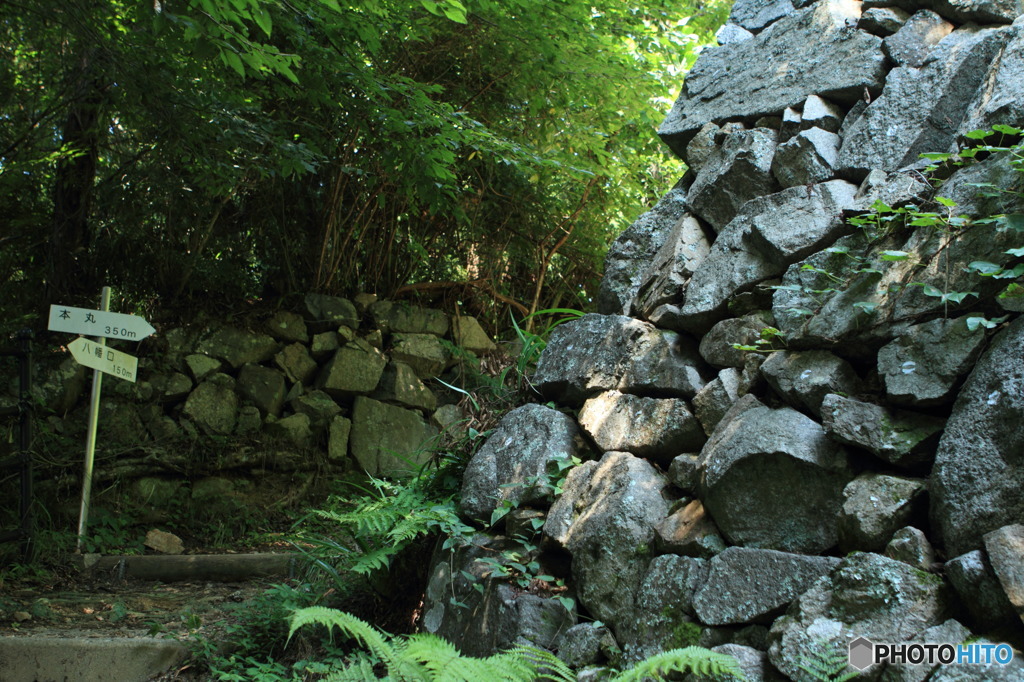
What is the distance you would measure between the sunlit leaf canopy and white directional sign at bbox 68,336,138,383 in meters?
1.13

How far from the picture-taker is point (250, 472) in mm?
5332

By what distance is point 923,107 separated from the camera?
247cm

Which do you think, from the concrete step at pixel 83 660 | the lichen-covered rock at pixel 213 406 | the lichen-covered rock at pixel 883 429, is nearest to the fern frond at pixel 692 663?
the lichen-covered rock at pixel 883 429

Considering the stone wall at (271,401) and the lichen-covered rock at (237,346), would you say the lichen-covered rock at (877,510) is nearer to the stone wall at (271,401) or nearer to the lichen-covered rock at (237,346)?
the stone wall at (271,401)

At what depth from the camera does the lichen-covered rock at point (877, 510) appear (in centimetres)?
175

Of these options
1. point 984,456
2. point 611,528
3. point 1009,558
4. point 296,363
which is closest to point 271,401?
point 296,363

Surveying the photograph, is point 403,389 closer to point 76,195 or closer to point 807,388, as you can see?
point 76,195

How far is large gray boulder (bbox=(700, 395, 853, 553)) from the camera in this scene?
6.31 feet

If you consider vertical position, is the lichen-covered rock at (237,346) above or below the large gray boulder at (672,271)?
below

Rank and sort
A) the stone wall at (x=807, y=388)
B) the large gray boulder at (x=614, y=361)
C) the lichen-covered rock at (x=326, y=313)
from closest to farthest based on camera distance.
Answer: the stone wall at (x=807, y=388) < the large gray boulder at (x=614, y=361) < the lichen-covered rock at (x=326, y=313)

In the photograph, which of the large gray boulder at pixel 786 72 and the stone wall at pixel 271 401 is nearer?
the large gray boulder at pixel 786 72

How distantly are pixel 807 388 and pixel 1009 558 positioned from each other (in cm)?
67

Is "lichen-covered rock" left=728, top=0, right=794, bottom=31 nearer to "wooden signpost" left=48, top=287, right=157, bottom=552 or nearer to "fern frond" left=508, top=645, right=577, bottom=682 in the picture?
"fern frond" left=508, top=645, right=577, bottom=682

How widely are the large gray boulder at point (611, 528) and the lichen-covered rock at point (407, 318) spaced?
3899mm
